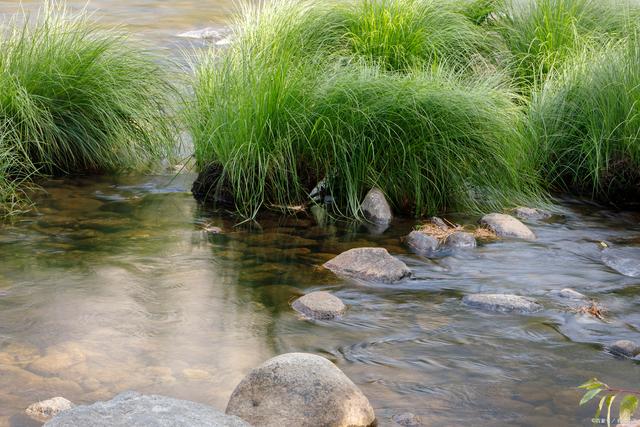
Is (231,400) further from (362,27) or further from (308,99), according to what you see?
(362,27)

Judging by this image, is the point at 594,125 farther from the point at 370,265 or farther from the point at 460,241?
the point at 370,265

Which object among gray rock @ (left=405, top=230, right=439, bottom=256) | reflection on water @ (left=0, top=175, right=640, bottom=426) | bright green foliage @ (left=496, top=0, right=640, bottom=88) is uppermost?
bright green foliage @ (left=496, top=0, right=640, bottom=88)

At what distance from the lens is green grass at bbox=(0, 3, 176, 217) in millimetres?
6598

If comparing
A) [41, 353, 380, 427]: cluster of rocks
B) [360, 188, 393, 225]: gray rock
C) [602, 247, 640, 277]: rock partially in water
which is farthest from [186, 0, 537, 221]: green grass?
[41, 353, 380, 427]: cluster of rocks

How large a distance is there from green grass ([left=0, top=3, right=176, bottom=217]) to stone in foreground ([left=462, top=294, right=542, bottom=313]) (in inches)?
127

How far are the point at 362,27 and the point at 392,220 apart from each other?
2179 mm

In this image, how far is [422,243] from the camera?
19.0 feet

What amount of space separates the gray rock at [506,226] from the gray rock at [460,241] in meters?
0.28

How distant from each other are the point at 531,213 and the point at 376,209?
1.14 metres

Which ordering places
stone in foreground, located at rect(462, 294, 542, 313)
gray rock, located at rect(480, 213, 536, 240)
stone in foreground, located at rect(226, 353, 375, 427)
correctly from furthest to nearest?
1. gray rock, located at rect(480, 213, 536, 240)
2. stone in foreground, located at rect(462, 294, 542, 313)
3. stone in foreground, located at rect(226, 353, 375, 427)

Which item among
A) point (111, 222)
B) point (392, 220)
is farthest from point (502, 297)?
point (111, 222)

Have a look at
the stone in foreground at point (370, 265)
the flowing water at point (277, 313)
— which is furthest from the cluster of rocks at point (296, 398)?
the stone in foreground at point (370, 265)

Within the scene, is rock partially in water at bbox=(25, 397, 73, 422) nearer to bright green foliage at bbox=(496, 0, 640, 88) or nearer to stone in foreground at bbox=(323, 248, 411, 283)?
stone in foreground at bbox=(323, 248, 411, 283)

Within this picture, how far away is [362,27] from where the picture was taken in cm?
781
